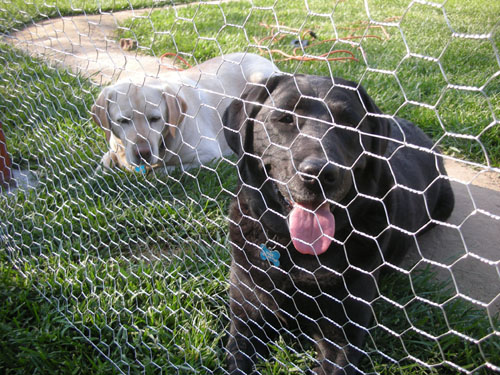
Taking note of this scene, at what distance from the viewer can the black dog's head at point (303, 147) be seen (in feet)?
4.15

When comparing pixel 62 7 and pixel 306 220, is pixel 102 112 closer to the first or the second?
pixel 306 220

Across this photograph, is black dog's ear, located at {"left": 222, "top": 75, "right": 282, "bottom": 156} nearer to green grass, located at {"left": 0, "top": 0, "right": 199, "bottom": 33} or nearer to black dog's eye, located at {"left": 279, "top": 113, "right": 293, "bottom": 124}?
black dog's eye, located at {"left": 279, "top": 113, "right": 293, "bottom": 124}

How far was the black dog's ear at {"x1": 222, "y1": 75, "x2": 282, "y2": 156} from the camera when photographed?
1.48m

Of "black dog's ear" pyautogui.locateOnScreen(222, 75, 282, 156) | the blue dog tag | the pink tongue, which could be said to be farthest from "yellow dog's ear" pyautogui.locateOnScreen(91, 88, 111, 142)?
the pink tongue

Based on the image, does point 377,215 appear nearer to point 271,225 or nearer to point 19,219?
point 271,225

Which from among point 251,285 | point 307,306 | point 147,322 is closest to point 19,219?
point 147,322

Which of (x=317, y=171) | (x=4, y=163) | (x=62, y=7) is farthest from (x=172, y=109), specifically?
(x=62, y=7)

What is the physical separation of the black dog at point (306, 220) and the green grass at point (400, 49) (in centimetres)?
71

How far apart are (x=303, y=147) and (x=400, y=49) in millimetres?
3125

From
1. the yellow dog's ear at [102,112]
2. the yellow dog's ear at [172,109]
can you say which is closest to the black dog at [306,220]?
the yellow dog's ear at [172,109]

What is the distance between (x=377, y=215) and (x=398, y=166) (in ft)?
1.32

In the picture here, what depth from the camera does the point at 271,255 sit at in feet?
4.75

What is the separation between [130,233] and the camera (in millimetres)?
2168

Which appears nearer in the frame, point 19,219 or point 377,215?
point 377,215
